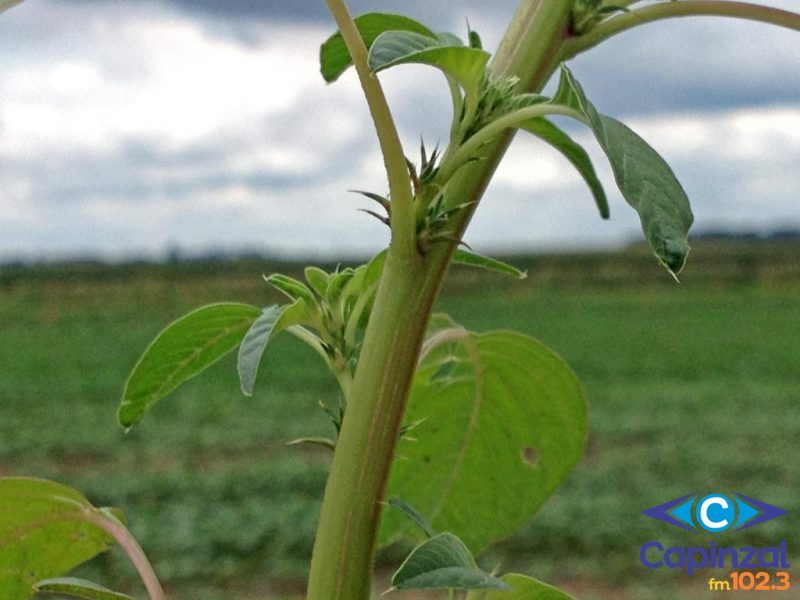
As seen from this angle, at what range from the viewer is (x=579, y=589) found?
7434mm

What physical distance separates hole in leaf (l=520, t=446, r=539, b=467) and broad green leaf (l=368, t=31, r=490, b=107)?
1.00ft

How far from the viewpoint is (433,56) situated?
45 cm

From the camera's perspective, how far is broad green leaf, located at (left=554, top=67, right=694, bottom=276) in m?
0.39

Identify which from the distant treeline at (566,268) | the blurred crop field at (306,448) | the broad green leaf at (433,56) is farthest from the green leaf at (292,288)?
the distant treeline at (566,268)

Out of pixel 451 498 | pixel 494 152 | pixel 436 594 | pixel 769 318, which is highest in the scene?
pixel 769 318

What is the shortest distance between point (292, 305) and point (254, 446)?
11.9m

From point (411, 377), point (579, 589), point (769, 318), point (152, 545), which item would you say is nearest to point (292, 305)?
point (411, 377)

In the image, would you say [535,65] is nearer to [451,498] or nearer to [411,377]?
[411,377]

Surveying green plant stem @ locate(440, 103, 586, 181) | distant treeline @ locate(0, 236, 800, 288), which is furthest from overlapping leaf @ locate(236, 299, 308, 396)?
distant treeline @ locate(0, 236, 800, 288)

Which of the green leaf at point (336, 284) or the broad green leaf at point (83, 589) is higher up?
the green leaf at point (336, 284)

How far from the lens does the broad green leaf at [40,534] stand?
65 cm

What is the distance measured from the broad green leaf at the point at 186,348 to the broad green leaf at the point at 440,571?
16 centimetres

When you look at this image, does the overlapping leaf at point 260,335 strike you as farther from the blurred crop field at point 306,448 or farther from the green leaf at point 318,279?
the blurred crop field at point 306,448

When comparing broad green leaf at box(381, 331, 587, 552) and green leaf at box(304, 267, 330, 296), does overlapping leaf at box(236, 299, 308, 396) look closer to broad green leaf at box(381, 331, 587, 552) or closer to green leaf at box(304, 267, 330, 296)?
green leaf at box(304, 267, 330, 296)
